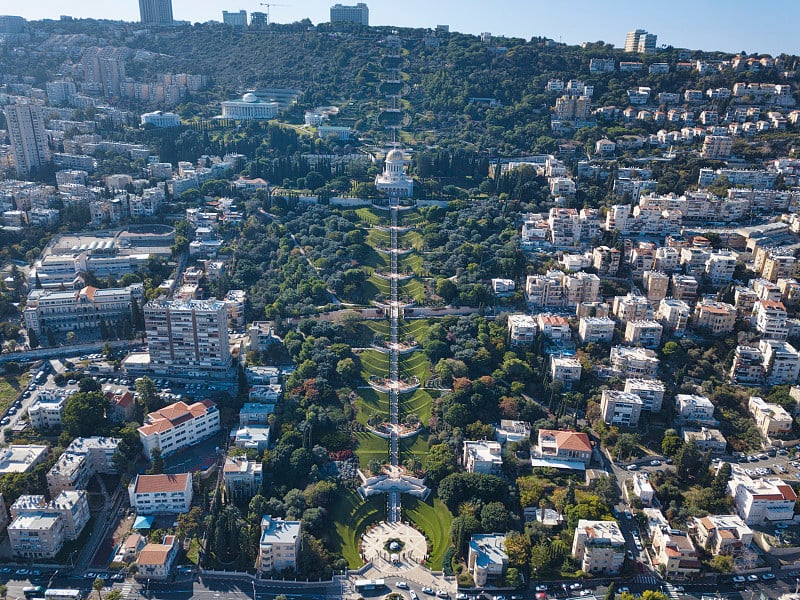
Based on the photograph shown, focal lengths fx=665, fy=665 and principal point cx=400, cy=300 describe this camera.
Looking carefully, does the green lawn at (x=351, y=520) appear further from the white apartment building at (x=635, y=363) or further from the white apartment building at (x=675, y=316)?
the white apartment building at (x=675, y=316)

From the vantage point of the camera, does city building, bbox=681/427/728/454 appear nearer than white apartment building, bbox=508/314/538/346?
Yes

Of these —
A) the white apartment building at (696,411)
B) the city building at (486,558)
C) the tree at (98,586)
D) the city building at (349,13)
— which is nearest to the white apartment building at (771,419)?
the white apartment building at (696,411)

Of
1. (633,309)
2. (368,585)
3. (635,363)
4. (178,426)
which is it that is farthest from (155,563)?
(633,309)

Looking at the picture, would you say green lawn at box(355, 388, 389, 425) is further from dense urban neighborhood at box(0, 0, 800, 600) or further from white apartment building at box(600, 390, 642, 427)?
white apartment building at box(600, 390, 642, 427)

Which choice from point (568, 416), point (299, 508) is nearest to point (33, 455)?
point (299, 508)

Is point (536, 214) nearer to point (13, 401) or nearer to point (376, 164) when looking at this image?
point (376, 164)

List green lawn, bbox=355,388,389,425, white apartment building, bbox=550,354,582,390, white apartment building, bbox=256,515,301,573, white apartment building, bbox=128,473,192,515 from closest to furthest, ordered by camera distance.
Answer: white apartment building, bbox=256,515,301,573, white apartment building, bbox=128,473,192,515, green lawn, bbox=355,388,389,425, white apartment building, bbox=550,354,582,390

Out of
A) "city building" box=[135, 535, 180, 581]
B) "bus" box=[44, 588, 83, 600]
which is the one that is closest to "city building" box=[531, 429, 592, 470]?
"city building" box=[135, 535, 180, 581]
